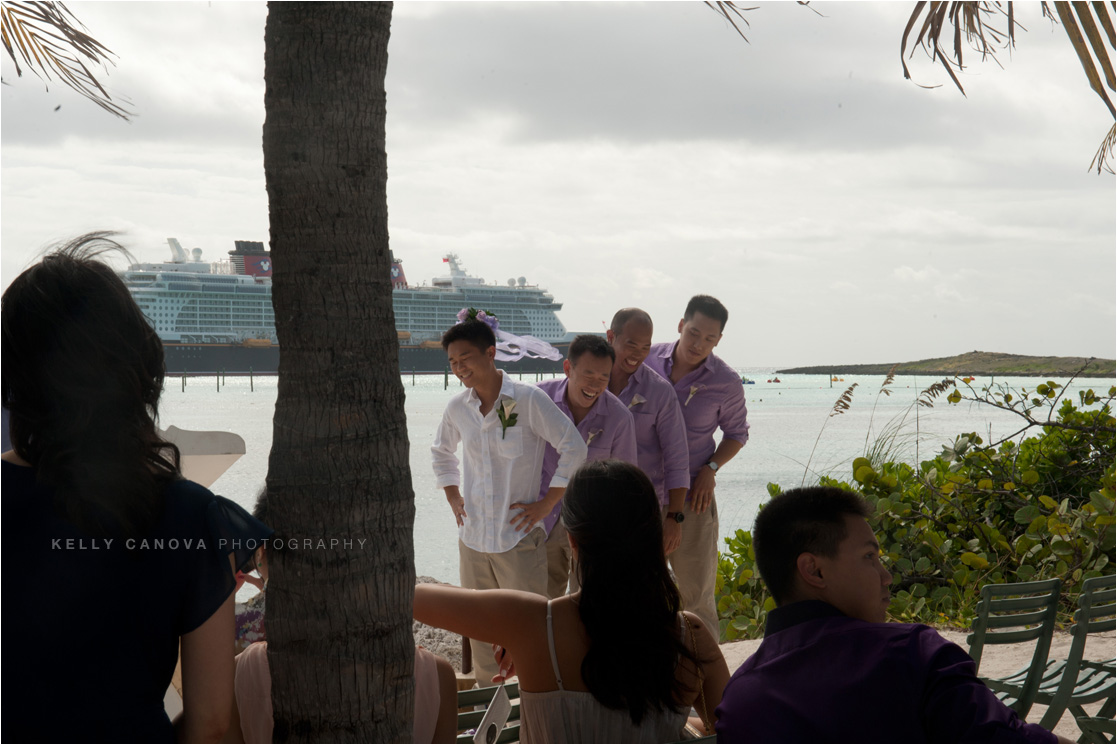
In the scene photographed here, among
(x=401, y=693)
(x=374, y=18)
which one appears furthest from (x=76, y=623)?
(x=374, y=18)

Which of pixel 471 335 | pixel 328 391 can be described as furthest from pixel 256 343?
pixel 328 391

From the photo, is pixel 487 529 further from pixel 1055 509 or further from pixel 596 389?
pixel 1055 509

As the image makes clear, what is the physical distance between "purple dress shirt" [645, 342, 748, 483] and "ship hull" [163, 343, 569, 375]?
44.1 m

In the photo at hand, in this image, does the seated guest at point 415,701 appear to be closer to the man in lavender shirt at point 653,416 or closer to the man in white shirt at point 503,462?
the man in white shirt at point 503,462

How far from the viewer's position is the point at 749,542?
558 centimetres

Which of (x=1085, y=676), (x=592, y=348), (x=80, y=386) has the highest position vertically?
(x=592, y=348)

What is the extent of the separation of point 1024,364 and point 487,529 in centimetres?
583

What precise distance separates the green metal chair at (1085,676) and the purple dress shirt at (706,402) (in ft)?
5.28

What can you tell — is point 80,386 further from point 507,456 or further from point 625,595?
point 507,456

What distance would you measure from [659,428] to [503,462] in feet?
2.39

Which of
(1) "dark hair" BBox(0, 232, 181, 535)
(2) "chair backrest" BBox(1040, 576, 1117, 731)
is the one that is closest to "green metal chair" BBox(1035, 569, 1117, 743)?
(2) "chair backrest" BBox(1040, 576, 1117, 731)

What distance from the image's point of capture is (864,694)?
1322 mm

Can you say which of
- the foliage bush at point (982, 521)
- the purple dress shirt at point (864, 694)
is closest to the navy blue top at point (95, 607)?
the purple dress shirt at point (864, 694)

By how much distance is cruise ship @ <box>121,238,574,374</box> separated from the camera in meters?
47.9
